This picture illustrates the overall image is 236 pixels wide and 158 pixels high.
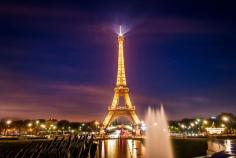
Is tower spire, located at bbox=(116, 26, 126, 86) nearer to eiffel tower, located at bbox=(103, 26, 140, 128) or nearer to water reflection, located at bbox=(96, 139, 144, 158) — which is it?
eiffel tower, located at bbox=(103, 26, 140, 128)

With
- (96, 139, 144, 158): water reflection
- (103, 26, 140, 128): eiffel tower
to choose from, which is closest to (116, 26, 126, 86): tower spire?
(103, 26, 140, 128): eiffel tower

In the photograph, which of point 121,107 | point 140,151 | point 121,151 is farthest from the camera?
point 121,107

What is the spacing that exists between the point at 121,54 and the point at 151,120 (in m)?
41.0

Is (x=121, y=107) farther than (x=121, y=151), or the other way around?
(x=121, y=107)

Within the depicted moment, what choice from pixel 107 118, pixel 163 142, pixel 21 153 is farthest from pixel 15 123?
pixel 21 153

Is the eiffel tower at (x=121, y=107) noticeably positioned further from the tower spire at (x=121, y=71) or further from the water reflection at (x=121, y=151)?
the water reflection at (x=121, y=151)

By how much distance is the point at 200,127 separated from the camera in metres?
100

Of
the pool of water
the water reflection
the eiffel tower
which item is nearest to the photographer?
the pool of water

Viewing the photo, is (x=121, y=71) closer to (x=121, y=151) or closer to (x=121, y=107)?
(x=121, y=107)

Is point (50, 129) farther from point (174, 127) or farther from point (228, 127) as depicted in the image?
point (228, 127)

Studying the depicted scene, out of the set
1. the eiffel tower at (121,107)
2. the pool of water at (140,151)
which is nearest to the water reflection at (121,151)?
the pool of water at (140,151)

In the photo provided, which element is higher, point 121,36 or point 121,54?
point 121,36

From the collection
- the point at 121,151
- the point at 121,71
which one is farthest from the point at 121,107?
the point at 121,151

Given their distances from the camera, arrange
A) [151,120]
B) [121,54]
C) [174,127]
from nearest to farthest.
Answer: [151,120]
[121,54]
[174,127]
